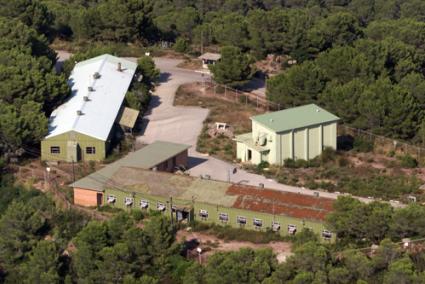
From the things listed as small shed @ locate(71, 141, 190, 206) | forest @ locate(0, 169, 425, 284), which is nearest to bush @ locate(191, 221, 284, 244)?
forest @ locate(0, 169, 425, 284)

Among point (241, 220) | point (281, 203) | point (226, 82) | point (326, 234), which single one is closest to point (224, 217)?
point (241, 220)

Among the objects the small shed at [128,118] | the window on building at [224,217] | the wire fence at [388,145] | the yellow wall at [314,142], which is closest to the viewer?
the window on building at [224,217]

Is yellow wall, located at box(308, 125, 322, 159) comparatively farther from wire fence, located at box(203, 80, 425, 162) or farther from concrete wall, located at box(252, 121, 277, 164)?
wire fence, located at box(203, 80, 425, 162)

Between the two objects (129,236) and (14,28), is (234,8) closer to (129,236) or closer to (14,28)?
(14,28)

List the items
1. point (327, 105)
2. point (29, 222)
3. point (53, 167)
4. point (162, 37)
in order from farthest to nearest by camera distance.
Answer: point (162, 37) → point (327, 105) → point (53, 167) → point (29, 222)

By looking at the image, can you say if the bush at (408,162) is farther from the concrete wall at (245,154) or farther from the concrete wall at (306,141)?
the concrete wall at (245,154)

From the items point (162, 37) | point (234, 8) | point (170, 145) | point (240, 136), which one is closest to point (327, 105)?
point (240, 136)

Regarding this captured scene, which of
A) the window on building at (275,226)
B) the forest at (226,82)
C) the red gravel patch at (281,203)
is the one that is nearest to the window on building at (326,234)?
the forest at (226,82)

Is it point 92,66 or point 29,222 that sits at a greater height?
point 92,66
